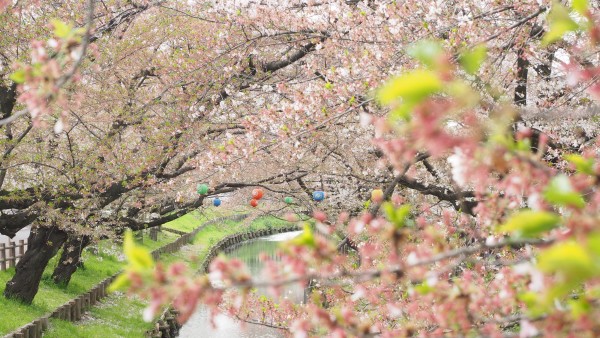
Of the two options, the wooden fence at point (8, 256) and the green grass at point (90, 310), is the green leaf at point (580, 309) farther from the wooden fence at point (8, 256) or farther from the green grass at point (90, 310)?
the wooden fence at point (8, 256)

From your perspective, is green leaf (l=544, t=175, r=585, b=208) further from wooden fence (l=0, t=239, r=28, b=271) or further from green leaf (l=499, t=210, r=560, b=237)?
wooden fence (l=0, t=239, r=28, b=271)

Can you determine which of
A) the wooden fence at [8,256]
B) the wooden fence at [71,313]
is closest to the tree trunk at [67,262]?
the wooden fence at [71,313]

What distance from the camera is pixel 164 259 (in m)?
25.3

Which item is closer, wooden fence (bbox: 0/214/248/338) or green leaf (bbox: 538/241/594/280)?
green leaf (bbox: 538/241/594/280)

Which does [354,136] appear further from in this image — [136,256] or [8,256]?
[8,256]

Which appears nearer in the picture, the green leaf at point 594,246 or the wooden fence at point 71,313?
the green leaf at point 594,246

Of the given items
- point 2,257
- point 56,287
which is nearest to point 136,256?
point 56,287

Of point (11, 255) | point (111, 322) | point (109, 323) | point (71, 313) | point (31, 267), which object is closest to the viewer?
point (31, 267)

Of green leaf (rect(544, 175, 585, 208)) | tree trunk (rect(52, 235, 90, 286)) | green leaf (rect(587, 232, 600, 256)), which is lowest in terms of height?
green leaf (rect(587, 232, 600, 256))

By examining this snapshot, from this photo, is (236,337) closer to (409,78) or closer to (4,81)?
(4,81)

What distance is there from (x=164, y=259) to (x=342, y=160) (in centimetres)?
1554

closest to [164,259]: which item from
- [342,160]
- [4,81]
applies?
[342,160]

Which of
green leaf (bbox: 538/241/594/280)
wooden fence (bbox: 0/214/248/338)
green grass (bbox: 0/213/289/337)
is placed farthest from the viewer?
green grass (bbox: 0/213/289/337)

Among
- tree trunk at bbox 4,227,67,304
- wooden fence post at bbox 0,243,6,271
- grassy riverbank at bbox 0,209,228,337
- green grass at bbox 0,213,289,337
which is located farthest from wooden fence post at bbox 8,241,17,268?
tree trunk at bbox 4,227,67,304
